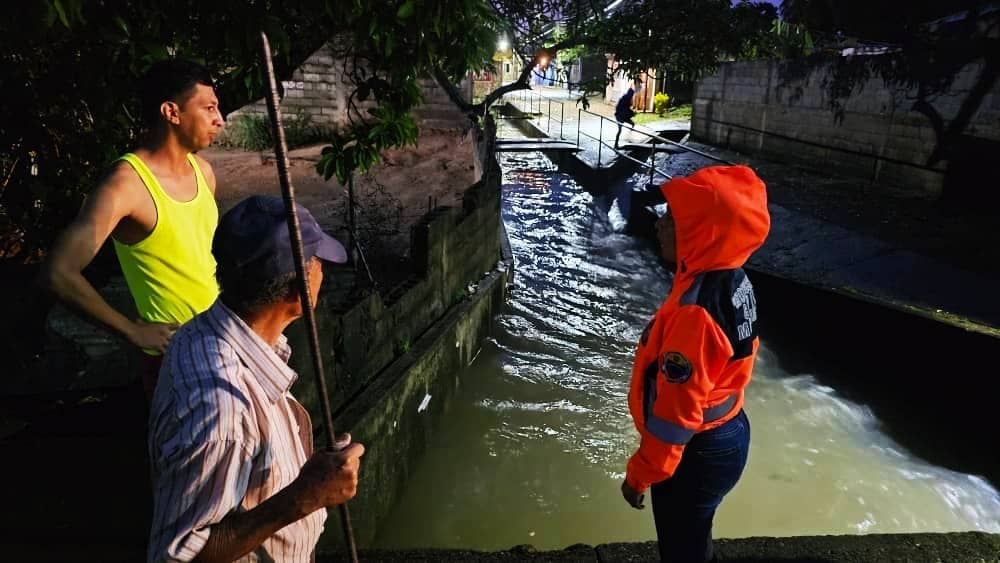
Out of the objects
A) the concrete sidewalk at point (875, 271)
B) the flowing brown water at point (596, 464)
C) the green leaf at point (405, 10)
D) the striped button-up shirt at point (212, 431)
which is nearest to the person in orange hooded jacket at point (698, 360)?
the striped button-up shirt at point (212, 431)

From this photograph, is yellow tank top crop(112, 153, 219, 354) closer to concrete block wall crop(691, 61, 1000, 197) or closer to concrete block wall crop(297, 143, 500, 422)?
concrete block wall crop(297, 143, 500, 422)

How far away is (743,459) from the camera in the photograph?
2436 mm

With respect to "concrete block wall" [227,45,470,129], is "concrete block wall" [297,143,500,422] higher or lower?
lower

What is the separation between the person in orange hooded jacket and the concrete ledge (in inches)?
23.3

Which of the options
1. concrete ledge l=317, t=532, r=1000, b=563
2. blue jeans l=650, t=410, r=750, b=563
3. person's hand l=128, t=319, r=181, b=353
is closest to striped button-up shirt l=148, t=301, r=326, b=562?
person's hand l=128, t=319, r=181, b=353

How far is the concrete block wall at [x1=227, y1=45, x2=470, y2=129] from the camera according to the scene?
12312 millimetres

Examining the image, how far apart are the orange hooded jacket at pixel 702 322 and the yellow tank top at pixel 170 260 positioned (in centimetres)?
195

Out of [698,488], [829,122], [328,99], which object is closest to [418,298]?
[698,488]

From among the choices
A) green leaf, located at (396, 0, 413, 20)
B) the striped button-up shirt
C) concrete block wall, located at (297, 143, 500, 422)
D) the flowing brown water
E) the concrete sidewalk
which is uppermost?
green leaf, located at (396, 0, 413, 20)

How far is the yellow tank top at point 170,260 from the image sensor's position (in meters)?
2.31

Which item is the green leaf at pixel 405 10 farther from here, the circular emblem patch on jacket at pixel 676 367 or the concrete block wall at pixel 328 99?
the concrete block wall at pixel 328 99

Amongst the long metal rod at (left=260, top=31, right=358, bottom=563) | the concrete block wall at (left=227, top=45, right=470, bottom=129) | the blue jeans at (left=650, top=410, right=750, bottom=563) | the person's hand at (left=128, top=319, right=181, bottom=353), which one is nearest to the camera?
the long metal rod at (left=260, top=31, right=358, bottom=563)

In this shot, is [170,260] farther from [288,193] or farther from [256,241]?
[288,193]

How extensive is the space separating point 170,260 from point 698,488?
2.38 metres
